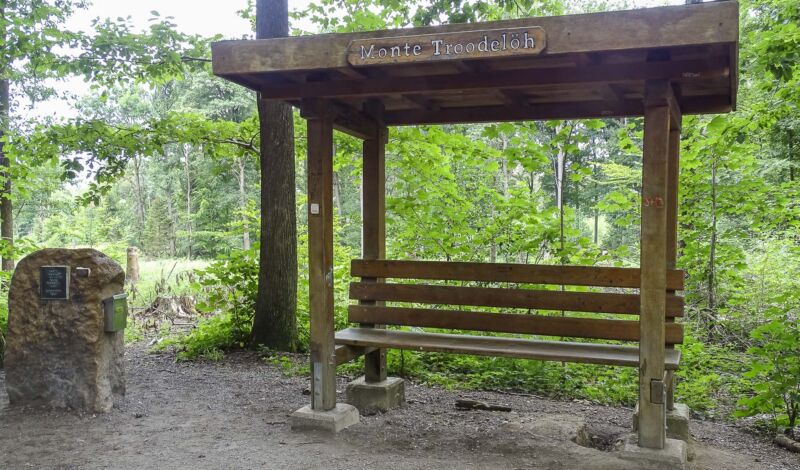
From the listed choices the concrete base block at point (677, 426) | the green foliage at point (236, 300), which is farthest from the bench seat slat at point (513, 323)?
the green foliage at point (236, 300)

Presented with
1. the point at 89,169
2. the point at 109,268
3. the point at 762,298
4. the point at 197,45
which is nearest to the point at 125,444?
the point at 109,268

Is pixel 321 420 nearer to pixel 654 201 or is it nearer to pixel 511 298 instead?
pixel 511 298

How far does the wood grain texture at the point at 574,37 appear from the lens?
3410mm

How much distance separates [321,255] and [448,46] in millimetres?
1969

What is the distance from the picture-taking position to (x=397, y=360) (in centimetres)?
756

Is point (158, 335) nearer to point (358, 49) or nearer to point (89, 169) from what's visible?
point (89, 169)

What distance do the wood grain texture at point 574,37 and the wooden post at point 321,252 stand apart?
673 mm

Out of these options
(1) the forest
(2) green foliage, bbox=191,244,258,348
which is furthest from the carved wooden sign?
(2) green foliage, bbox=191,244,258,348

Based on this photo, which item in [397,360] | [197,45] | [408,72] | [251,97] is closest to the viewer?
[408,72]

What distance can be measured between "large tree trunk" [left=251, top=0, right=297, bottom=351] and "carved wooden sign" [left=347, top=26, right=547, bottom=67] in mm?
4166

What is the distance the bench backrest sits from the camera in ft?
16.7

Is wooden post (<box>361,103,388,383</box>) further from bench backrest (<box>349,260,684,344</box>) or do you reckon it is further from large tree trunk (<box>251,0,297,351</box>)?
large tree trunk (<box>251,0,297,351</box>)

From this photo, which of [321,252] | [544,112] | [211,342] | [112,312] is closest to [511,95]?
[544,112]

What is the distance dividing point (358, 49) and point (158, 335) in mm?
7506
